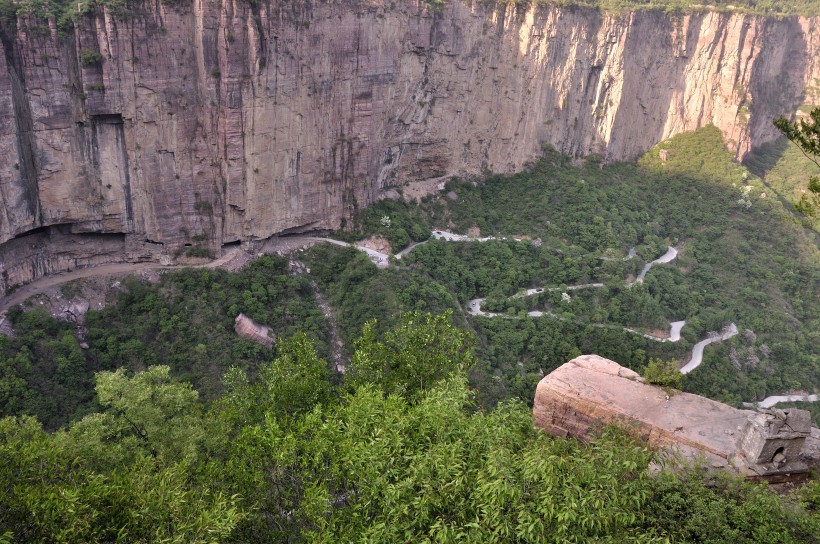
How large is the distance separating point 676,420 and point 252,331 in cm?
2263

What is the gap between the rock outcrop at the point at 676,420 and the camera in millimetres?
13430

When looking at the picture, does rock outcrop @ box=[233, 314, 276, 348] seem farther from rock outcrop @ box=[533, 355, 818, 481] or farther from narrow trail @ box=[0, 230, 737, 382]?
rock outcrop @ box=[533, 355, 818, 481]

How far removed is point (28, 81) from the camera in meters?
28.7

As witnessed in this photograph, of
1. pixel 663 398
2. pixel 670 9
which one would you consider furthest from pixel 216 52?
pixel 670 9

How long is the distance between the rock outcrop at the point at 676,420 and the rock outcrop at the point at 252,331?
18.9 meters

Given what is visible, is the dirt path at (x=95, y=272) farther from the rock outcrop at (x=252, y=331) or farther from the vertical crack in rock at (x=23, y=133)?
the rock outcrop at (x=252, y=331)

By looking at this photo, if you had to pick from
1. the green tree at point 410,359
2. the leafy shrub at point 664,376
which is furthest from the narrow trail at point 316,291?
the green tree at point 410,359

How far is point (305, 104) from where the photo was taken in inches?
1457

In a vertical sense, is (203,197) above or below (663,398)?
below

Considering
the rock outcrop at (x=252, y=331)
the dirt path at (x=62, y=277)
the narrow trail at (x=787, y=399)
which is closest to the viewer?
the dirt path at (x=62, y=277)

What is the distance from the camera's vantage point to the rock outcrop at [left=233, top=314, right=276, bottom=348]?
107 ft

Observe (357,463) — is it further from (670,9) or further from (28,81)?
(670,9)

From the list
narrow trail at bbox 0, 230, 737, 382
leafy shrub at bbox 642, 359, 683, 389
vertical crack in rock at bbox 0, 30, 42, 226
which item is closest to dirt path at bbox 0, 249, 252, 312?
narrow trail at bbox 0, 230, 737, 382

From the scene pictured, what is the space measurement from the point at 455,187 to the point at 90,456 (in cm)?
3756
